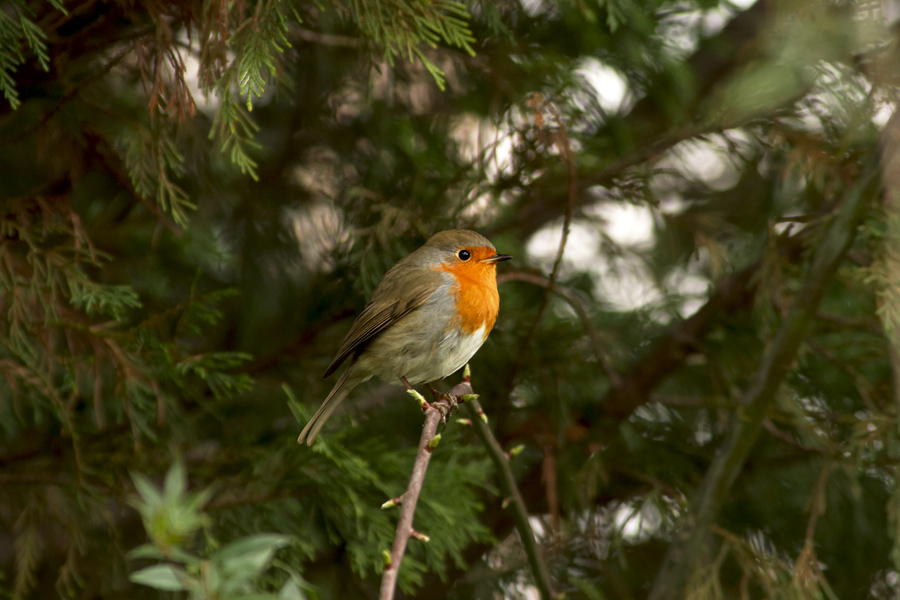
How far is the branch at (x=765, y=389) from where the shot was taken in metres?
2.81

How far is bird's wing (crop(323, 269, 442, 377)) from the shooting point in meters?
3.02

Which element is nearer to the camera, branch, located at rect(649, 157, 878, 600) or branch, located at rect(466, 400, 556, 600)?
branch, located at rect(466, 400, 556, 600)

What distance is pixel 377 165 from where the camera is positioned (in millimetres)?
3656

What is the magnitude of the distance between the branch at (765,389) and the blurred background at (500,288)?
0.04 feet

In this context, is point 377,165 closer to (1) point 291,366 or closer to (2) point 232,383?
(1) point 291,366

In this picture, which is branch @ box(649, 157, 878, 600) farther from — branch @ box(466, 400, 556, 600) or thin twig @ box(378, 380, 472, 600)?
thin twig @ box(378, 380, 472, 600)

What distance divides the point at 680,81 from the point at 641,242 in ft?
4.91

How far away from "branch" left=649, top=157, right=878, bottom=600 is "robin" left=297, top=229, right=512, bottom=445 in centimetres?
96

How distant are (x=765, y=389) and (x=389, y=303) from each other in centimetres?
138

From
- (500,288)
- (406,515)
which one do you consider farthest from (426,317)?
(406,515)

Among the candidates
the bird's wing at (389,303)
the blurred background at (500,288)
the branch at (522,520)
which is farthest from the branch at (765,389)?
the bird's wing at (389,303)

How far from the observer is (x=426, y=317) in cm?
305

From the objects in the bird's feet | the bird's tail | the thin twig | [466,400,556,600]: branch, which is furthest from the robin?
the thin twig

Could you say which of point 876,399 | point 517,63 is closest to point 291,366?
point 517,63
